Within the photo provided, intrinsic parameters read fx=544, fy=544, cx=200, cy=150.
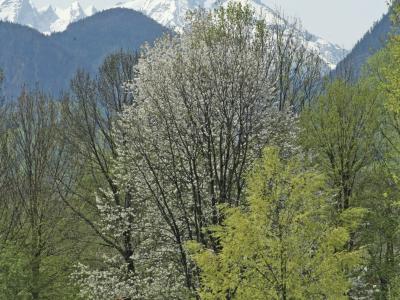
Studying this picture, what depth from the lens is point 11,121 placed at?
90.0ft

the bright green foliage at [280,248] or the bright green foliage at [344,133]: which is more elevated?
the bright green foliage at [344,133]

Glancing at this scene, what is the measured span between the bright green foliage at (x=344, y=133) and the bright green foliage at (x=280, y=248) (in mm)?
9711

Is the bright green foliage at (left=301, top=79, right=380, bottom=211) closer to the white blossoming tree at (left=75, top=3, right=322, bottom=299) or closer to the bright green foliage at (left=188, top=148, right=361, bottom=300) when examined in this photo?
the white blossoming tree at (left=75, top=3, right=322, bottom=299)

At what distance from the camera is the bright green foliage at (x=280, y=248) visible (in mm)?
16188

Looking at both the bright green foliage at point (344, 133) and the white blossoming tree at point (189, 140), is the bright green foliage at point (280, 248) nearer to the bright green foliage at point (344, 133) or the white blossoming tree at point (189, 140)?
the white blossoming tree at point (189, 140)

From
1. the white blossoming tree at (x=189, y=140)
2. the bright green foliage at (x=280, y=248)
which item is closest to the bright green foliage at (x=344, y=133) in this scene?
the white blossoming tree at (x=189, y=140)

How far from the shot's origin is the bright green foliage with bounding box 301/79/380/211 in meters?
26.6

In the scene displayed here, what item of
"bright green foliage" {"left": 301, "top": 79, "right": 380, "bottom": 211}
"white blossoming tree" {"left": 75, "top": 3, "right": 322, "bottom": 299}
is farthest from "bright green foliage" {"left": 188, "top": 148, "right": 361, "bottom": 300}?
"bright green foliage" {"left": 301, "top": 79, "right": 380, "bottom": 211}

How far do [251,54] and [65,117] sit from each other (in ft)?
40.0

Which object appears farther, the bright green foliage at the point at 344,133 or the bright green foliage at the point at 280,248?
the bright green foliage at the point at 344,133

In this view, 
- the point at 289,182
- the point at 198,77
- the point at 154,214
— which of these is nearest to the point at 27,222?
the point at 154,214

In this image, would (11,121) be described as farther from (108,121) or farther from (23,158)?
(108,121)

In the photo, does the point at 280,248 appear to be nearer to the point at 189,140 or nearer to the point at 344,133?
the point at 189,140

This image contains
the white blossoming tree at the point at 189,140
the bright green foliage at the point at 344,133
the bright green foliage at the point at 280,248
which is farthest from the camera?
the bright green foliage at the point at 344,133
